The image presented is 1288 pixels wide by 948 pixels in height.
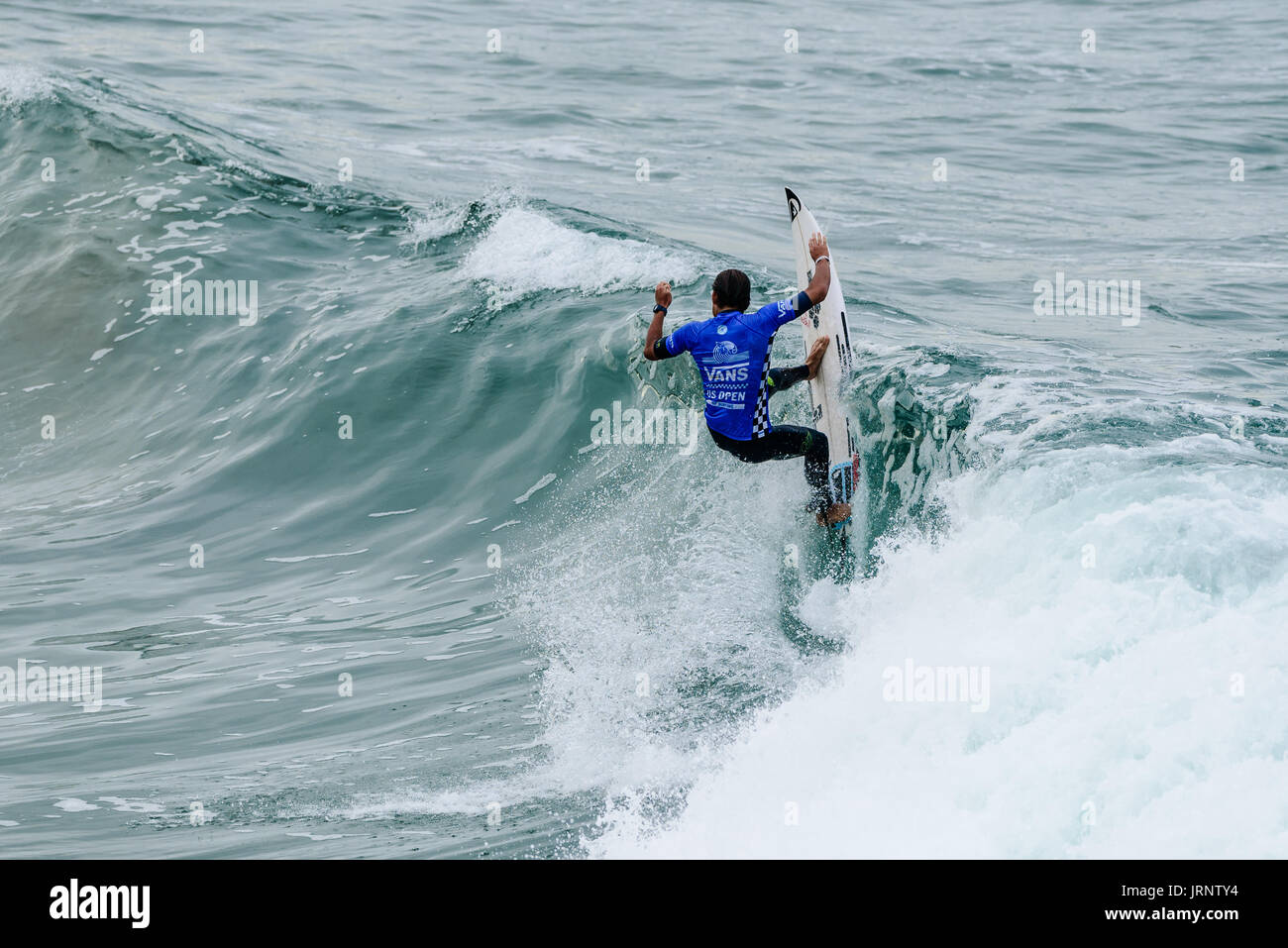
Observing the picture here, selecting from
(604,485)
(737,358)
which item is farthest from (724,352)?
(604,485)

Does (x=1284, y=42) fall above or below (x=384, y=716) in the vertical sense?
above

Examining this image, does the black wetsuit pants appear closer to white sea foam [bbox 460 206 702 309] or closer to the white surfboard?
the white surfboard

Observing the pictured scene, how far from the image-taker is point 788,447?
8562 mm

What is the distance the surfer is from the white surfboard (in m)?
0.12

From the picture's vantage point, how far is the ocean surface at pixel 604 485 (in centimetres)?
573

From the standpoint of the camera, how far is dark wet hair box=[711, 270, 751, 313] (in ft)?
27.1

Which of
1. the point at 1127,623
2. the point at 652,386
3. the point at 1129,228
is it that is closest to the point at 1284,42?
the point at 1129,228

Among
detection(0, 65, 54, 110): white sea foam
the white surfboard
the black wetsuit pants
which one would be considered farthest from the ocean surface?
the black wetsuit pants

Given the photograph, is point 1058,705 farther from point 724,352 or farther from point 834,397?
point 834,397

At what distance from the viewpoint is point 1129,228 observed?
1689 centimetres

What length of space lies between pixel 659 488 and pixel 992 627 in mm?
4112

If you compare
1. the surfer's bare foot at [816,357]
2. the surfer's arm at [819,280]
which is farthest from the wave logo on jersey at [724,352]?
the surfer's bare foot at [816,357]
